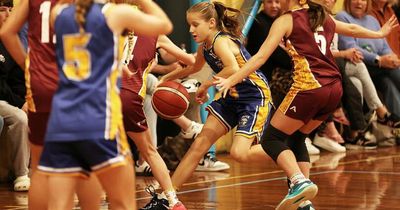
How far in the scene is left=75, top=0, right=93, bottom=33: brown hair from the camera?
358 centimetres

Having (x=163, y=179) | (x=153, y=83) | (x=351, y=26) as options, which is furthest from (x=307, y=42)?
(x=153, y=83)

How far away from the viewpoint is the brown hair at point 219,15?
6164mm

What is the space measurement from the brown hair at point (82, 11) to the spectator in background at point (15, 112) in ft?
12.5

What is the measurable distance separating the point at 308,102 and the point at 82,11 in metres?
2.34

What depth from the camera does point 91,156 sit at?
357cm

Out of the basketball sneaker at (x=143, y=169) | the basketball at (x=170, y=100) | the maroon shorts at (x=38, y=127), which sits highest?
the maroon shorts at (x=38, y=127)

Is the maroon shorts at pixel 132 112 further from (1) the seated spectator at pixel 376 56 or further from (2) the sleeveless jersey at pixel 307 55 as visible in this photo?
(1) the seated spectator at pixel 376 56

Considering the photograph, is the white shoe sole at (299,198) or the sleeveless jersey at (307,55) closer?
the white shoe sole at (299,198)

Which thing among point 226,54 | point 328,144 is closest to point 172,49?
point 226,54

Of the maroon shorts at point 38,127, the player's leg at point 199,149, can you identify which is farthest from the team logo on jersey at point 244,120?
the maroon shorts at point 38,127

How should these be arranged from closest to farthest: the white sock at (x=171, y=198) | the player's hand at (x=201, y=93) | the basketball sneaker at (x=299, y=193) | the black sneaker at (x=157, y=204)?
1. the basketball sneaker at (x=299, y=193)
2. the white sock at (x=171, y=198)
3. the black sneaker at (x=157, y=204)
4. the player's hand at (x=201, y=93)

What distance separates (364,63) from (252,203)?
4.55 meters

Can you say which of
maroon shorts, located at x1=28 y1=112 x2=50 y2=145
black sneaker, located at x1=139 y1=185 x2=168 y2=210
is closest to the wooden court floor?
black sneaker, located at x1=139 y1=185 x2=168 y2=210

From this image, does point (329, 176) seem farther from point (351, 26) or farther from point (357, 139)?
point (357, 139)
